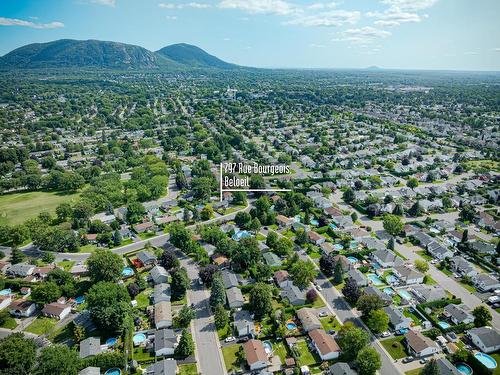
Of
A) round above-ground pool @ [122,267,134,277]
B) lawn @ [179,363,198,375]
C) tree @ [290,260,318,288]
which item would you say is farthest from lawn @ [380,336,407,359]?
round above-ground pool @ [122,267,134,277]

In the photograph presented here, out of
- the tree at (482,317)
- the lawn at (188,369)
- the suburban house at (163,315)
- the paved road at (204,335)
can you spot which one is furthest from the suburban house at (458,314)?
the suburban house at (163,315)

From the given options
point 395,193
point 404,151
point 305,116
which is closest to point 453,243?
point 395,193

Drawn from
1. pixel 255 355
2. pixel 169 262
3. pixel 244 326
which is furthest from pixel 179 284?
pixel 255 355

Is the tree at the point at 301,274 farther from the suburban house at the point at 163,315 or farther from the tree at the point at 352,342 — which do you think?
the suburban house at the point at 163,315

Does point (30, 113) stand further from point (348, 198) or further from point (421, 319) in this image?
point (421, 319)

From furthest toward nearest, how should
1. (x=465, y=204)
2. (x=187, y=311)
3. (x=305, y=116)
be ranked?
(x=305, y=116), (x=465, y=204), (x=187, y=311)

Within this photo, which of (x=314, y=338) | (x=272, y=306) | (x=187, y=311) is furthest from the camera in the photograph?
(x=272, y=306)

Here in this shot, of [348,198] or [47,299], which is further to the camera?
[348,198]

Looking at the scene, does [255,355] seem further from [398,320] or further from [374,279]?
[374,279]
